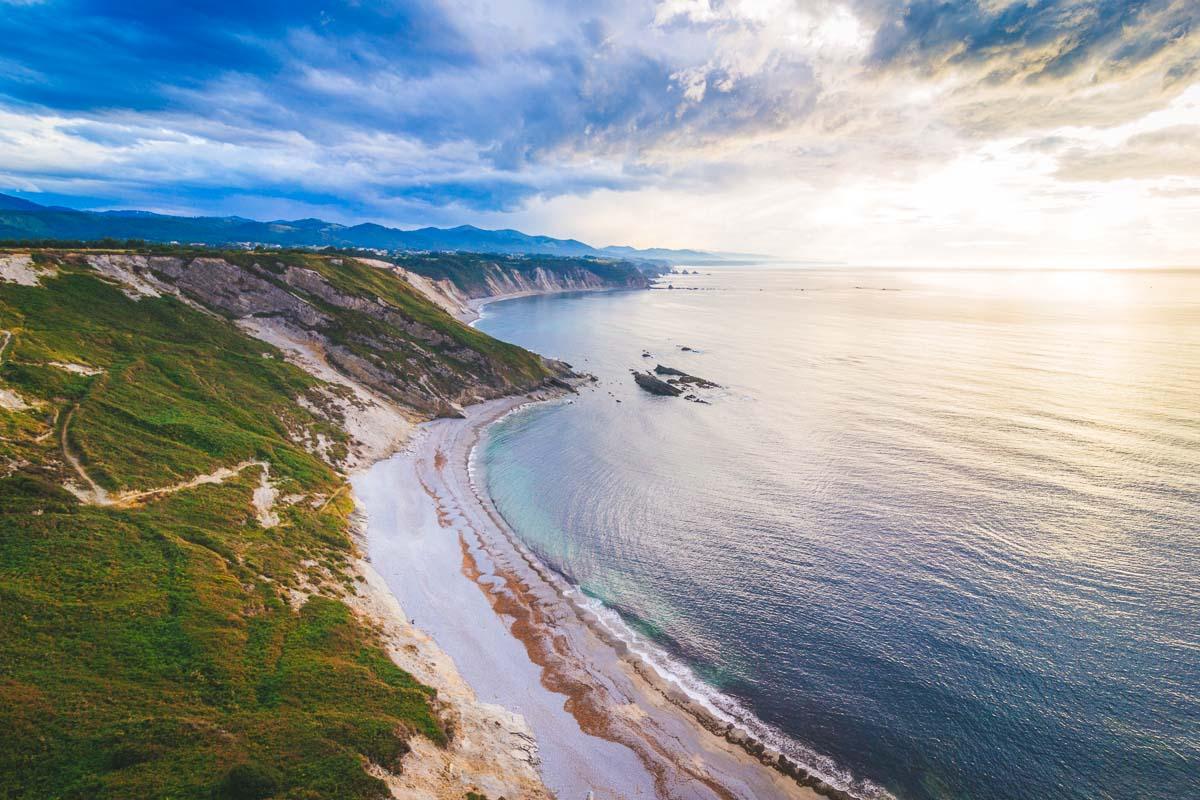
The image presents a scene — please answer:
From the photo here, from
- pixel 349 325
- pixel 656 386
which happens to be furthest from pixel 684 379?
pixel 349 325

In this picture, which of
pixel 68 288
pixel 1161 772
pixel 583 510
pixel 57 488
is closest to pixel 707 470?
pixel 583 510

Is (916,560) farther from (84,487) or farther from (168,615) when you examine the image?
(84,487)

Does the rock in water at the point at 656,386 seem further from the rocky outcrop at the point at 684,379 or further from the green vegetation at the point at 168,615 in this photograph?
the green vegetation at the point at 168,615

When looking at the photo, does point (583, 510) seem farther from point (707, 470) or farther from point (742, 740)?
point (742, 740)

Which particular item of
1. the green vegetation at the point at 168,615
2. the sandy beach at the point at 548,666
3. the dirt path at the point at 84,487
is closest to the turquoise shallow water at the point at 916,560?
the sandy beach at the point at 548,666

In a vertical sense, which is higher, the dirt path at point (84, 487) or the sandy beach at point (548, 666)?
the dirt path at point (84, 487)

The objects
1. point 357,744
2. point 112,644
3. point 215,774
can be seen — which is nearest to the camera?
point 215,774
